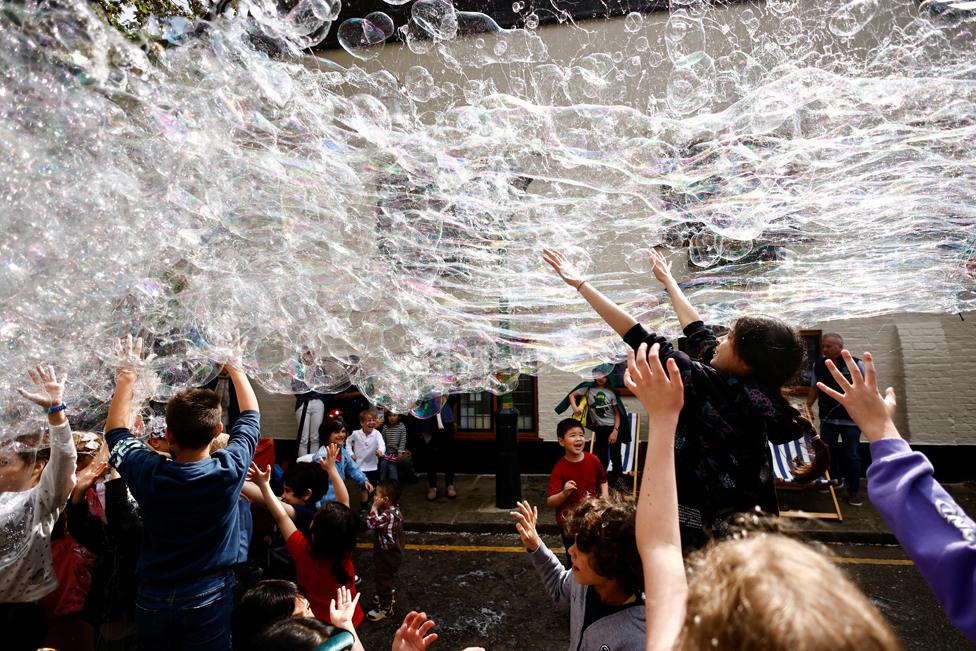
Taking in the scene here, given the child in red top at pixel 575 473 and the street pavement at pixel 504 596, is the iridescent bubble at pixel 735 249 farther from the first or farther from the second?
the street pavement at pixel 504 596

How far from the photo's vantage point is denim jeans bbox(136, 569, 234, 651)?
2.46m

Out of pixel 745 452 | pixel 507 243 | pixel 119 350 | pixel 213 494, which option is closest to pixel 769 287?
pixel 507 243

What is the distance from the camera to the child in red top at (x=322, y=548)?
10.9 feet

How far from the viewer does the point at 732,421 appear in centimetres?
194

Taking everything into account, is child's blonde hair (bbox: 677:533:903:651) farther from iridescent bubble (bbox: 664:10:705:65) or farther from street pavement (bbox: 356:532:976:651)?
street pavement (bbox: 356:532:976:651)

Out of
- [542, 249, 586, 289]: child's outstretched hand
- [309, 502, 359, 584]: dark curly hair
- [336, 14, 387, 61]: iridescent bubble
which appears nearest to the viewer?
[542, 249, 586, 289]: child's outstretched hand

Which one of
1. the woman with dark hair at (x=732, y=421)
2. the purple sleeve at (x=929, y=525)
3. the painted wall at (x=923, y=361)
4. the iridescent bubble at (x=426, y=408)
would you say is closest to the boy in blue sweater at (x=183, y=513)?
the iridescent bubble at (x=426, y=408)

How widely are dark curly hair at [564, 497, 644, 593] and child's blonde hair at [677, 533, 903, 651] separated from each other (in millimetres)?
1055

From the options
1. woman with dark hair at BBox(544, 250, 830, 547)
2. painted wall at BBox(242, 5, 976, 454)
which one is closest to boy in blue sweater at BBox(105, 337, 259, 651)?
woman with dark hair at BBox(544, 250, 830, 547)

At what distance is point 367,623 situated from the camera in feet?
16.3

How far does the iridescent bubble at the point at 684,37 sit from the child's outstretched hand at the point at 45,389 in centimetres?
378

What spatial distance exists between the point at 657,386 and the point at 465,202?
2.52 metres

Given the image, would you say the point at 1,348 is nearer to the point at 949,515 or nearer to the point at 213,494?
the point at 213,494

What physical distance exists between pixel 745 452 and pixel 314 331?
251cm
